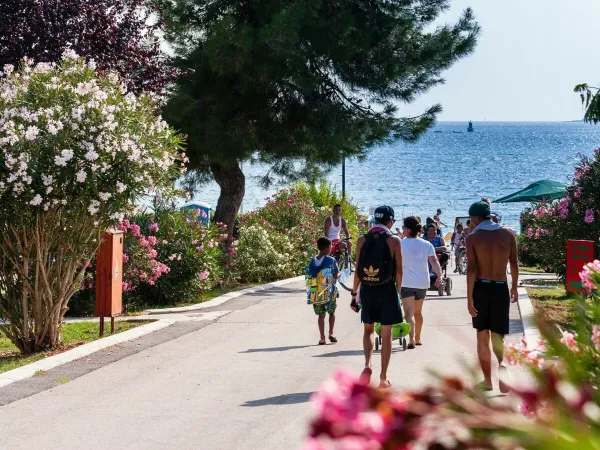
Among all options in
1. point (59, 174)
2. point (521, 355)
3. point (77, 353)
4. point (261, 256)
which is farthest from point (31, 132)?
point (261, 256)

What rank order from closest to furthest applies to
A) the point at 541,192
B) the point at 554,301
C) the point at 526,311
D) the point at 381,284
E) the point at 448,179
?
the point at 381,284
the point at 526,311
the point at 554,301
the point at 541,192
the point at 448,179

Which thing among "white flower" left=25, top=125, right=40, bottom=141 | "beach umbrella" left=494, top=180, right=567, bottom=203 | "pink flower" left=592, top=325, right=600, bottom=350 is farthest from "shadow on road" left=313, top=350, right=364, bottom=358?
"beach umbrella" left=494, top=180, right=567, bottom=203

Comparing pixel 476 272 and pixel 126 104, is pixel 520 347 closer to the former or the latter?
pixel 476 272

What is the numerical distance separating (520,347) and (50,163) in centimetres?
900

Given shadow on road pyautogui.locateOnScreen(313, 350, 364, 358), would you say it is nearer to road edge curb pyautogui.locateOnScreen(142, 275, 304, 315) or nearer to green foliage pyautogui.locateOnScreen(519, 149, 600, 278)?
road edge curb pyautogui.locateOnScreen(142, 275, 304, 315)

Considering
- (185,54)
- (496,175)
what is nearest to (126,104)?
(185,54)

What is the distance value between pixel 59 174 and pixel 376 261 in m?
4.25

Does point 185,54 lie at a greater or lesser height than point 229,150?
greater

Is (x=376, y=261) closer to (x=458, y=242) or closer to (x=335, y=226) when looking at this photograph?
(x=335, y=226)

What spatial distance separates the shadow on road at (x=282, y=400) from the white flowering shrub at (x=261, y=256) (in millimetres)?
13797

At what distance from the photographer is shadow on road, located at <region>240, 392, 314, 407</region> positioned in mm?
8984

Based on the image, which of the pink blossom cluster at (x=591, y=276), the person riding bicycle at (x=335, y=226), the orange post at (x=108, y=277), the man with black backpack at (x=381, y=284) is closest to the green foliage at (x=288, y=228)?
the person riding bicycle at (x=335, y=226)

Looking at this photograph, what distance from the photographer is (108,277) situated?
1361 cm

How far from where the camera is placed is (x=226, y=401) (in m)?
9.12
